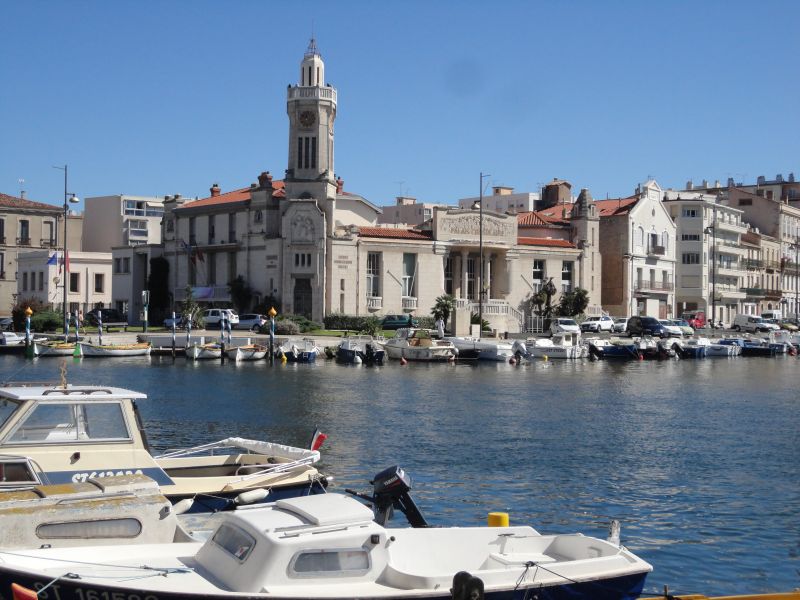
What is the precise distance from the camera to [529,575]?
43.3 feet

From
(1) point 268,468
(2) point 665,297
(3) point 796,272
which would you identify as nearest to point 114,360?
(1) point 268,468

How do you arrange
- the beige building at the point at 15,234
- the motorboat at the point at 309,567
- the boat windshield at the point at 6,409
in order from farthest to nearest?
the beige building at the point at 15,234, the boat windshield at the point at 6,409, the motorboat at the point at 309,567

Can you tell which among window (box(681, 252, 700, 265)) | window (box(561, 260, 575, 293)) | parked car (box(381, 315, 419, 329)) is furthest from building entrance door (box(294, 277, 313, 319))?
window (box(681, 252, 700, 265))

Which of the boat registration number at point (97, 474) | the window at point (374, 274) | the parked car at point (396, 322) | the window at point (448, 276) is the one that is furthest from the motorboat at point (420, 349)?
the boat registration number at point (97, 474)

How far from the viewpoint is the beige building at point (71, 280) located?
9531 centimetres

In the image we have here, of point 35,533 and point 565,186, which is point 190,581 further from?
point 565,186

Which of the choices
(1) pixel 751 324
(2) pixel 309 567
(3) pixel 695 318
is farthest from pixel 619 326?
(2) pixel 309 567

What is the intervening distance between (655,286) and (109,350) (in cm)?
6117

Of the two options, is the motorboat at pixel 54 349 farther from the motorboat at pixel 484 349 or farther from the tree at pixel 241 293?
the motorboat at pixel 484 349

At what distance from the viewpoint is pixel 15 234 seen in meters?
101

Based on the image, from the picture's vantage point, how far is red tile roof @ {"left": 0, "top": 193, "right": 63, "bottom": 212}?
10094 cm

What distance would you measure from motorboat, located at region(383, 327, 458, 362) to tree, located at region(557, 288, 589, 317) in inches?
937

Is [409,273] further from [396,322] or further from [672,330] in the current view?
[672,330]

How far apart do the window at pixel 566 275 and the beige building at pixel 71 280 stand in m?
44.3
